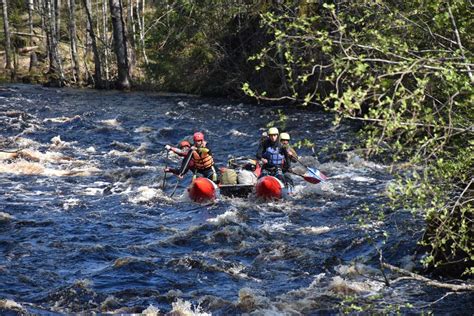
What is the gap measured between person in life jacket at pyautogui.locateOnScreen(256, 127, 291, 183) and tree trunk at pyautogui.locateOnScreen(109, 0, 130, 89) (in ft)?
67.1

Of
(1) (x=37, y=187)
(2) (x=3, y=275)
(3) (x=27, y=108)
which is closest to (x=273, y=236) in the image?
(2) (x=3, y=275)

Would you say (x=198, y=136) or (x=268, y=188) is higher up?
(x=198, y=136)

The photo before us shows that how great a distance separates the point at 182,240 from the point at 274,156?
14.0 ft

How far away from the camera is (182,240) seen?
12.2 m

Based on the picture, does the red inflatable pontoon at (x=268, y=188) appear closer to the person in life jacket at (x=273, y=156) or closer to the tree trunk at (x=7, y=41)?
the person in life jacket at (x=273, y=156)

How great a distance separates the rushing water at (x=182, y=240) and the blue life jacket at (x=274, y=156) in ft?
2.76

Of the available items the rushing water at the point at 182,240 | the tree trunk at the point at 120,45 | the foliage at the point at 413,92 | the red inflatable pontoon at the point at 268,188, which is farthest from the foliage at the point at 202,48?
the foliage at the point at 413,92

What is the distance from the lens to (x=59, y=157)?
19.4 m

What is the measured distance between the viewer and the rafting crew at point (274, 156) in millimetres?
15820

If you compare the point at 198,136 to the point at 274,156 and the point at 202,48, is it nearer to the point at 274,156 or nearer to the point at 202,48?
the point at 274,156

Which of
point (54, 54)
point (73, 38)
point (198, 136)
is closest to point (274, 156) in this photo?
point (198, 136)

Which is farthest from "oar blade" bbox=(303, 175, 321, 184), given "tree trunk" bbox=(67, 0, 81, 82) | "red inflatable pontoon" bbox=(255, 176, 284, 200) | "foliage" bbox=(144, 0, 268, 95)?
"tree trunk" bbox=(67, 0, 81, 82)

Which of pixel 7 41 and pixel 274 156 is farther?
pixel 7 41

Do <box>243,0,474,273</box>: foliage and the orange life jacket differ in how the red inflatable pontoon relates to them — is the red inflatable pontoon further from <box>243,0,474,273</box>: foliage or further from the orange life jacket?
<box>243,0,474,273</box>: foliage
